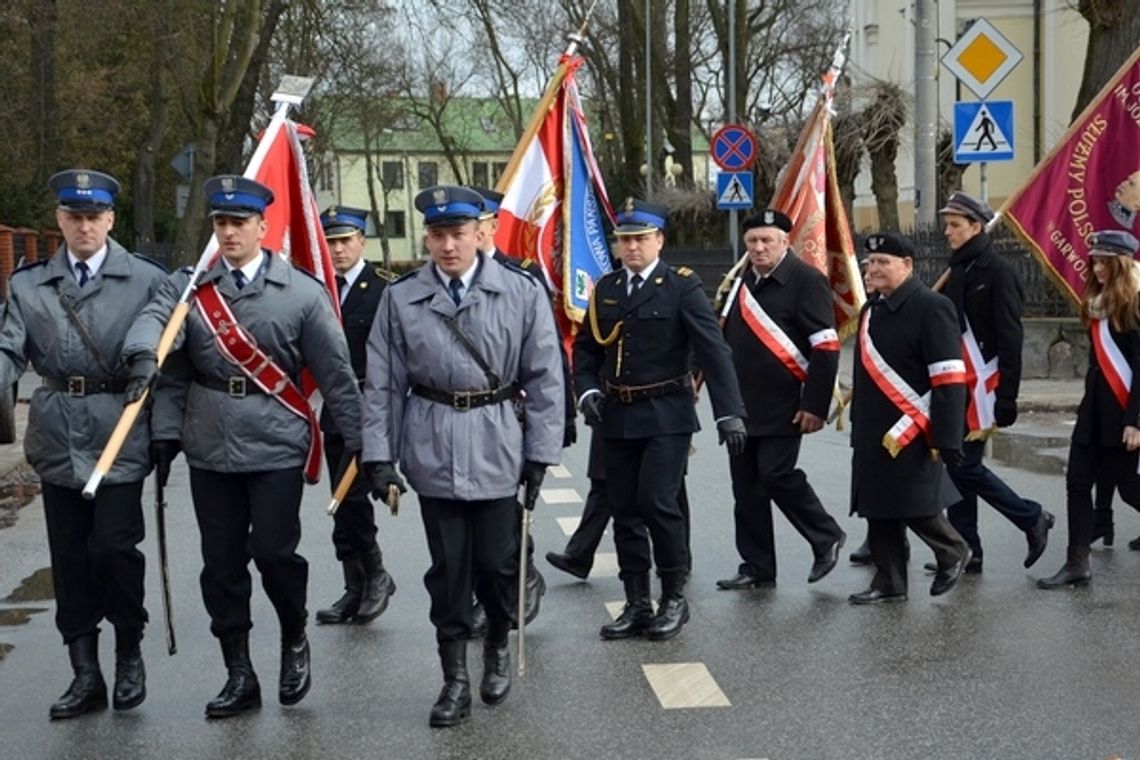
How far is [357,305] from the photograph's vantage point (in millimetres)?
8883

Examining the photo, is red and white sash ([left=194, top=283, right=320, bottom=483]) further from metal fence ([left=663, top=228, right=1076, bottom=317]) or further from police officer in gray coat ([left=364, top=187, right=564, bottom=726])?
metal fence ([left=663, top=228, right=1076, bottom=317])

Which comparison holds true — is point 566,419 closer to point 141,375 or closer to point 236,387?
point 236,387

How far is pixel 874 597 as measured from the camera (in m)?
8.91

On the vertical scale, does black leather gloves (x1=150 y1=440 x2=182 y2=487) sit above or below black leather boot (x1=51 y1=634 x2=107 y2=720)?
above

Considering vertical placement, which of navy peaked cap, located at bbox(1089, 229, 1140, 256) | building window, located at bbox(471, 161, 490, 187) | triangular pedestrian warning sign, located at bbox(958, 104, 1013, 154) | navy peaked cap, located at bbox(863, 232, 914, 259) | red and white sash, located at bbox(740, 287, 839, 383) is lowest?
red and white sash, located at bbox(740, 287, 839, 383)

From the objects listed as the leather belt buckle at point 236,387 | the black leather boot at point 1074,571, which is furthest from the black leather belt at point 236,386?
the black leather boot at point 1074,571

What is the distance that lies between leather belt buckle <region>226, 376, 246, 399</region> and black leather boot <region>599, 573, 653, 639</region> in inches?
84.9

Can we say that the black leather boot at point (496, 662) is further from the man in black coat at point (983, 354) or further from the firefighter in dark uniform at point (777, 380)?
the man in black coat at point (983, 354)

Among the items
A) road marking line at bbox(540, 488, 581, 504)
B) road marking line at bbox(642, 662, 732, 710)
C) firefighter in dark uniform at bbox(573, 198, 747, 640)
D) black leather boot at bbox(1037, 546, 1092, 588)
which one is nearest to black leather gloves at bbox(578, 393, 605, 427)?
firefighter in dark uniform at bbox(573, 198, 747, 640)

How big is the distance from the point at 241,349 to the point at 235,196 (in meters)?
0.55

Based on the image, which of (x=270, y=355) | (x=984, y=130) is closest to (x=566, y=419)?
(x=270, y=355)

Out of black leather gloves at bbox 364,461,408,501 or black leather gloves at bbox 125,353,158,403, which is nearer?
black leather gloves at bbox 125,353,158,403

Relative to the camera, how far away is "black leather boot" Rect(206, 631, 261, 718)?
6.98m

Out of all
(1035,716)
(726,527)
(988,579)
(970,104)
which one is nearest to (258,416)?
(1035,716)
